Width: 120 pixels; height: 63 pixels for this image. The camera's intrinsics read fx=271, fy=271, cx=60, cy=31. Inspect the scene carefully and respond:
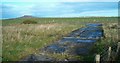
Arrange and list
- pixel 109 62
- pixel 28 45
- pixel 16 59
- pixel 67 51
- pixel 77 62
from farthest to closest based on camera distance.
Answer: pixel 28 45, pixel 67 51, pixel 16 59, pixel 77 62, pixel 109 62

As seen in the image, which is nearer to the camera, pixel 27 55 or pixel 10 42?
pixel 27 55

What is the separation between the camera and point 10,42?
16.8 m

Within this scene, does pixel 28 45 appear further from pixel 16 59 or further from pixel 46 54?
pixel 16 59

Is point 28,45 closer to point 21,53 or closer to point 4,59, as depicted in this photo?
point 21,53

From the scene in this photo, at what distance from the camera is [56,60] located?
12.3m

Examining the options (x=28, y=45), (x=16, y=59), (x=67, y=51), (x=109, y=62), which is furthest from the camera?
(x=28, y=45)

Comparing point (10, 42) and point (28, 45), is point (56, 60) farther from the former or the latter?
point (10, 42)

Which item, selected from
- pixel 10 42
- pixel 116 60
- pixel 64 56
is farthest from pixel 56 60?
pixel 10 42

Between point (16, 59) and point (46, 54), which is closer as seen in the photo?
point (16, 59)

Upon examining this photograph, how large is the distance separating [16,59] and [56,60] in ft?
6.26

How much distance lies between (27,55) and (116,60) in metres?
4.94

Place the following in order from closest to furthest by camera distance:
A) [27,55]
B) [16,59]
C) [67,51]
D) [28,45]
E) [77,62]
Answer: [77,62], [16,59], [27,55], [67,51], [28,45]

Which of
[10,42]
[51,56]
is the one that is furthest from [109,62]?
[10,42]

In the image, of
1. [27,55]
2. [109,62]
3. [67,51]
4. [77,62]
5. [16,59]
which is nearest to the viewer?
[109,62]
